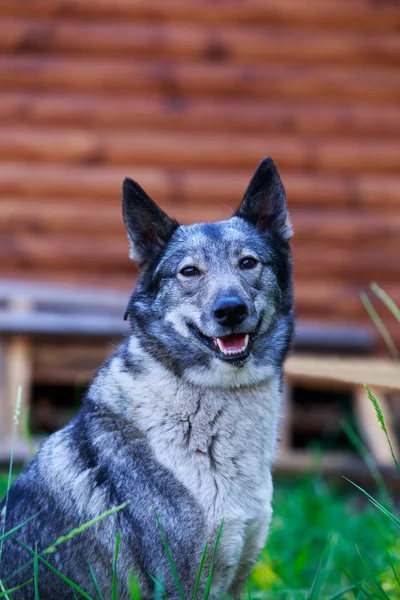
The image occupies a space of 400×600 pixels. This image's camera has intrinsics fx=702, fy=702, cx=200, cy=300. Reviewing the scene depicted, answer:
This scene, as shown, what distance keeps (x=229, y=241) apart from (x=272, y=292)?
0.24 m

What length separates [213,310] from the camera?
2.32m

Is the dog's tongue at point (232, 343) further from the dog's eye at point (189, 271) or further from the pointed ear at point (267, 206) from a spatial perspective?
the pointed ear at point (267, 206)

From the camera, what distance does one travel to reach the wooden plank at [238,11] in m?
6.42

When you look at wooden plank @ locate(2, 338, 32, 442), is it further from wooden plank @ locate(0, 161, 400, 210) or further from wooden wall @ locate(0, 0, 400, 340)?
wooden plank @ locate(0, 161, 400, 210)

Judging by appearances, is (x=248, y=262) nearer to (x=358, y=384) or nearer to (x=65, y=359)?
(x=358, y=384)

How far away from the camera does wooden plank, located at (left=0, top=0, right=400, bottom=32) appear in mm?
6422

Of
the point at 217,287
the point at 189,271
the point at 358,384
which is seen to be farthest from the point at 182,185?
the point at 217,287

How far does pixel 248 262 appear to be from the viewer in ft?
8.36

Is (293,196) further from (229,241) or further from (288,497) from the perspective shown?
(229,241)

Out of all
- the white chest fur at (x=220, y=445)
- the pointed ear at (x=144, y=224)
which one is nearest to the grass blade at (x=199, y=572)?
the white chest fur at (x=220, y=445)

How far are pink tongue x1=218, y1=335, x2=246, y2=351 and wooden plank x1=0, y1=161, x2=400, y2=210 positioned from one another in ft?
13.6

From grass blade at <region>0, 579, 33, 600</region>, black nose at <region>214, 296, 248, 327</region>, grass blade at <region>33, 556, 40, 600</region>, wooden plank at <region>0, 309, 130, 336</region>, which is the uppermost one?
black nose at <region>214, 296, 248, 327</region>

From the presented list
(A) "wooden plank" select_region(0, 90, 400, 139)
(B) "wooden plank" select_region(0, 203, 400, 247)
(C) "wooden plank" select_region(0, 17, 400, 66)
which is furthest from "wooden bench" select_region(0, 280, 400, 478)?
(C) "wooden plank" select_region(0, 17, 400, 66)

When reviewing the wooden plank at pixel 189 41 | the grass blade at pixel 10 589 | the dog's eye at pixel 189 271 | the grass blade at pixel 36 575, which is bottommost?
the grass blade at pixel 10 589
